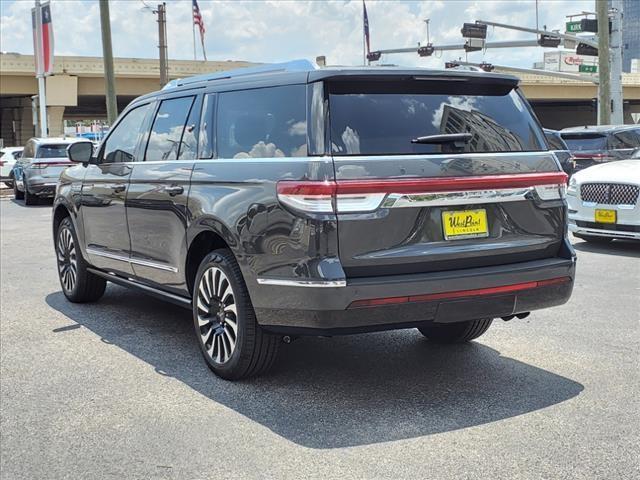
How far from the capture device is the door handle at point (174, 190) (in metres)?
5.30

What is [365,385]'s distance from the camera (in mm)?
4863

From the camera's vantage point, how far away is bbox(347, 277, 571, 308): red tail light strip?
4180mm

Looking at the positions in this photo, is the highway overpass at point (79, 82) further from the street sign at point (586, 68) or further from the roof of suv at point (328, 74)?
the roof of suv at point (328, 74)

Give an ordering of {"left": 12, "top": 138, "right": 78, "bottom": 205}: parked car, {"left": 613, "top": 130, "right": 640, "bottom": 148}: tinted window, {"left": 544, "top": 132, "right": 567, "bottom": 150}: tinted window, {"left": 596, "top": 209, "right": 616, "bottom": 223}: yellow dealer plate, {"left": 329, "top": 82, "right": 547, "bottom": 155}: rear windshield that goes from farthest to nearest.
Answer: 1. {"left": 12, "top": 138, "right": 78, "bottom": 205}: parked car
2. {"left": 613, "top": 130, "right": 640, "bottom": 148}: tinted window
3. {"left": 544, "top": 132, "right": 567, "bottom": 150}: tinted window
4. {"left": 596, "top": 209, "right": 616, "bottom": 223}: yellow dealer plate
5. {"left": 329, "top": 82, "right": 547, "bottom": 155}: rear windshield

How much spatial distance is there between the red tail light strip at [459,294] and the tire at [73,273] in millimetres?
3772

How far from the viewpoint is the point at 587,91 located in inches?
2655

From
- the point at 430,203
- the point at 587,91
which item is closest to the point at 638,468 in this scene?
the point at 430,203

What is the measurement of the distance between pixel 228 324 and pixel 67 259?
129 inches

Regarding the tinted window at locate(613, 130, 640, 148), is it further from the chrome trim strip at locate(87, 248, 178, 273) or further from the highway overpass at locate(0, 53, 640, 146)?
the highway overpass at locate(0, 53, 640, 146)

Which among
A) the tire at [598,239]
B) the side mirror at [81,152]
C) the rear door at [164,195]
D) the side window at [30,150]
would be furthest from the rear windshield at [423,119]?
the side window at [30,150]

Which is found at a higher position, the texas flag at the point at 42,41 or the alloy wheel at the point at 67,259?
the texas flag at the point at 42,41

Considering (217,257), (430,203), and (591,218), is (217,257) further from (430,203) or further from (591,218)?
(591,218)

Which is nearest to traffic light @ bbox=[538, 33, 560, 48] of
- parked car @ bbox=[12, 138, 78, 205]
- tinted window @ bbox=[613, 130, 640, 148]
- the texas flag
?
tinted window @ bbox=[613, 130, 640, 148]

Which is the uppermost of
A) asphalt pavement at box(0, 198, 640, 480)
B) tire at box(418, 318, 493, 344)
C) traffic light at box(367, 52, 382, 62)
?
traffic light at box(367, 52, 382, 62)
